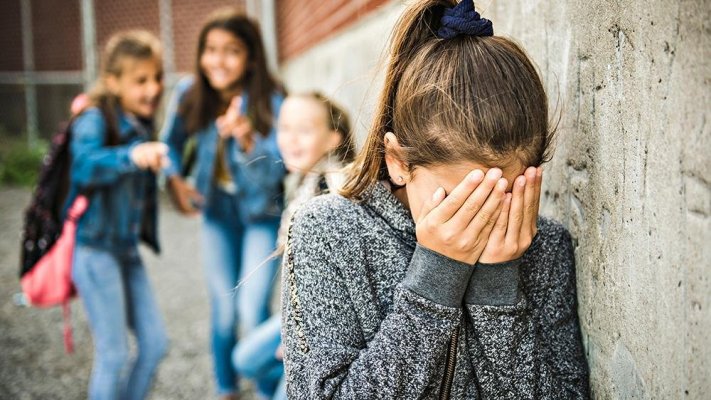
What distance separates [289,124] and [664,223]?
210cm

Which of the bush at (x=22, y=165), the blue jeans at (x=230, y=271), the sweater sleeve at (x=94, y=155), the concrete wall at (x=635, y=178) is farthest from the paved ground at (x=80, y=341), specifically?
the bush at (x=22, y=165)

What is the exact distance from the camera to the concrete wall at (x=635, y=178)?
117 cm

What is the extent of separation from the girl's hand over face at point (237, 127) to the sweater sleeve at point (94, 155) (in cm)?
57

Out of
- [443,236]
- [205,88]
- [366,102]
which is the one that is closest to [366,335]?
[443,236]

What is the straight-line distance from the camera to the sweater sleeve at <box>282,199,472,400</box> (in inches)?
56.6

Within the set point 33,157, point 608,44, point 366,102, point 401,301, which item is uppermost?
point 608,44

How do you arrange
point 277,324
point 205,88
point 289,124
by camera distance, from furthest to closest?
1. point 205,88
2. point 289,124
3. point 277,324

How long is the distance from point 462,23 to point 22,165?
11.2 metres

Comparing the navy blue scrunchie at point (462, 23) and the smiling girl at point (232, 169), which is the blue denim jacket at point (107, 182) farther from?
Result: the navy blue scrunchie at point (462, 23)

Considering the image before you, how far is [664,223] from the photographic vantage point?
129 cm

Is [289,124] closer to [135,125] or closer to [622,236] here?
[135,125]

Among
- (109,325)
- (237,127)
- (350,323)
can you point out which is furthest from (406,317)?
(237,127)

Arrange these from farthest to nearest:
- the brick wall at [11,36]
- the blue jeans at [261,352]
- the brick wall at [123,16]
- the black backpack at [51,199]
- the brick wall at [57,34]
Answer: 1. the brick wall at [57,34]
2. the brick wall at [11,36]
3. the brick wall at [123,16]
4. the black backpack at [51,199]
5. the blue jeans at [261,352]

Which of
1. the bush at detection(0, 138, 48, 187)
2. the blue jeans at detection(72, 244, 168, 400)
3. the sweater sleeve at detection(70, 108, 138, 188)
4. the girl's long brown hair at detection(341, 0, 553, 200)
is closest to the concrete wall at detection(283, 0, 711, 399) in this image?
the girl's long brown hair at detection(341, 0, 553, 200)
